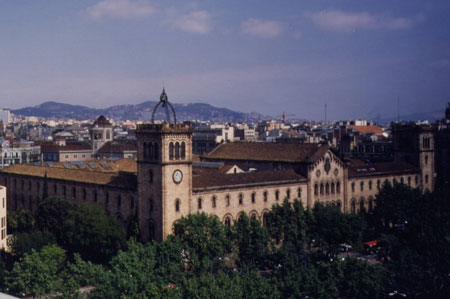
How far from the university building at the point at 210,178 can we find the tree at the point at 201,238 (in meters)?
3.52

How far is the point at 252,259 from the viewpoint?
74938mm

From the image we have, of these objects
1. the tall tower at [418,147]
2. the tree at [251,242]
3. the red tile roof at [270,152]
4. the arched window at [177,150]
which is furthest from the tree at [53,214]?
the tall tower at [418,147]

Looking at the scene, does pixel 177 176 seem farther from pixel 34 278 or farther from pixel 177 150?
pixel 34 278

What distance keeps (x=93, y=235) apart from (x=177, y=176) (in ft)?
43.6

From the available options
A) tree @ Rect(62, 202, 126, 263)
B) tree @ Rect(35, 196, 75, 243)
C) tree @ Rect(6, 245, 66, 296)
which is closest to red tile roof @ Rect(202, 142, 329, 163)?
tree @ Rect(35, 196, 75, 243)

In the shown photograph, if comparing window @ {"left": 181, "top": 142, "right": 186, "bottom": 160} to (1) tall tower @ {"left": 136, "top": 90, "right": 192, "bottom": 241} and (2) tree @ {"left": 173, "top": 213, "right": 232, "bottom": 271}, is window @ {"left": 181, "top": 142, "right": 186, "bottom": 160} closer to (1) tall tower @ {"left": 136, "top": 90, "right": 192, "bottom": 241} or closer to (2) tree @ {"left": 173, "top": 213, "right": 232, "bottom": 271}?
(1) tall tower @ {"left": 136, "top": 90, "right": 192, "bottom": 241}

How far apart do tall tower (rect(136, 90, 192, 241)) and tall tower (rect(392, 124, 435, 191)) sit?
58.5 meters

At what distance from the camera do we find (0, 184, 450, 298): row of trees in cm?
5800

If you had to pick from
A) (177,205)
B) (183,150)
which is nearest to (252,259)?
(177,205)

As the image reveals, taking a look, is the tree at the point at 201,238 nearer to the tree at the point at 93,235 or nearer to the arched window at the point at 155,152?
the tree at the point at 93,235

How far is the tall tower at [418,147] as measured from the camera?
405 feet

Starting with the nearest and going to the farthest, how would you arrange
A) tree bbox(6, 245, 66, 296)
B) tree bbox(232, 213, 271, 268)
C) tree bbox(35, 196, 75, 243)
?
tree bbox(6, 245, 66, 296) → tree bbox(232, 213, 271, 268) → tree bbox(35, 196, 75, 243)

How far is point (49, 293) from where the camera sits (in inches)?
2386

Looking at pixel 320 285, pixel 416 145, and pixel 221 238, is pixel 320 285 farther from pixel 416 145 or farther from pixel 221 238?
pixel 416 145
